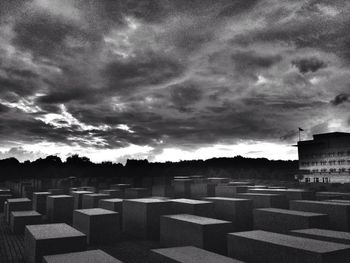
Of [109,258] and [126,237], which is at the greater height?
[109,258]

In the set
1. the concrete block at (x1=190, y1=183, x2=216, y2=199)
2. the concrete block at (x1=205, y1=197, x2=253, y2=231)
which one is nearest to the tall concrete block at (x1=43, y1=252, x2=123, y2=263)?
the concrete block at (x1=205, y1=197, x2=253, y2=231)

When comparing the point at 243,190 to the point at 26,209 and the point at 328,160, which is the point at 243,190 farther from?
the point at 328,160

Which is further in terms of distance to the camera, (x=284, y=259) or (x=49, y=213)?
(x=49, y=213)

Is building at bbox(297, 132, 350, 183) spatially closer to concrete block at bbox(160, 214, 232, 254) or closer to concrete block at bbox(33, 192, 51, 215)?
concrete block at bbox(33, 192, 51, 215)

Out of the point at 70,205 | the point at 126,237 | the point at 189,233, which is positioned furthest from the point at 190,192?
the point at 189,233

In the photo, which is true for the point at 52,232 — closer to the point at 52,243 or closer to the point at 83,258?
the point at 52,243

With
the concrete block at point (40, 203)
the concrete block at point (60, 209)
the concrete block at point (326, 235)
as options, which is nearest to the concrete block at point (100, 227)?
the concrete block at point (60, 209)

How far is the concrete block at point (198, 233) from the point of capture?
13.2 m

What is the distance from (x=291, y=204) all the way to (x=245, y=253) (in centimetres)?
920

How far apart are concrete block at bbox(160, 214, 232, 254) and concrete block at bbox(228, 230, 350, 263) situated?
5.09 feet

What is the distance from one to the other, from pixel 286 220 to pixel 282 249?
593 cm

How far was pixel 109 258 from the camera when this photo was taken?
898 cm

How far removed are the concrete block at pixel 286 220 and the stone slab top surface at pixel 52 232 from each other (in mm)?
8901

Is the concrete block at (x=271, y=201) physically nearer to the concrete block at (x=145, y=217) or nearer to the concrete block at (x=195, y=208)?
the concrete block at (x=195, y=208)
